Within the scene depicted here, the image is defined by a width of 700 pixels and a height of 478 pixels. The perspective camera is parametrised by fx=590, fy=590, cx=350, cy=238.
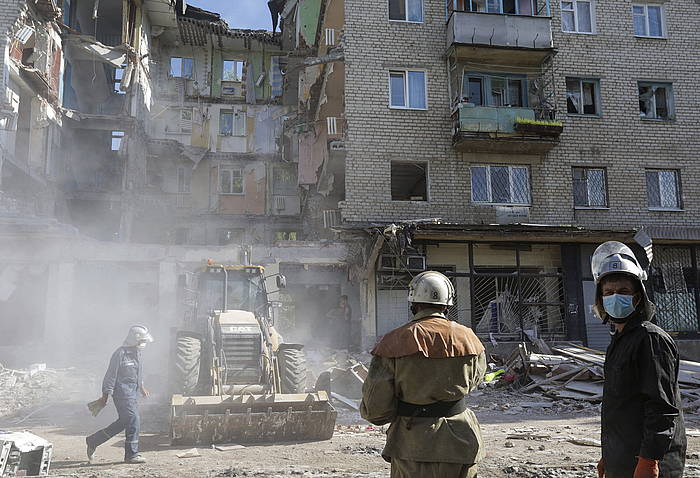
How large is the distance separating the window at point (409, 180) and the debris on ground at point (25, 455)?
13.7 m

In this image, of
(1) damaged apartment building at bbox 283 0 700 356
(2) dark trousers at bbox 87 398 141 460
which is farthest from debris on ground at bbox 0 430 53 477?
(1) damaged apartment building at bbox 283 0 700 356

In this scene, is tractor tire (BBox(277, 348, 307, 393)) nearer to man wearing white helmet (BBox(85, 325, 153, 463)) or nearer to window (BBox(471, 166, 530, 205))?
man wearing white helmet (BBox(85, 325, 153, 463))

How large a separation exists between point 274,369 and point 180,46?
2671 centimetres

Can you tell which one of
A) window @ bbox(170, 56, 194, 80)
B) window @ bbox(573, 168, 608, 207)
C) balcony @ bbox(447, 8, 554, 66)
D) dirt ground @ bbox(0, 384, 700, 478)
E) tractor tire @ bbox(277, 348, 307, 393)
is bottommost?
dirt ground @ bbox(0, 384, 700, 478)

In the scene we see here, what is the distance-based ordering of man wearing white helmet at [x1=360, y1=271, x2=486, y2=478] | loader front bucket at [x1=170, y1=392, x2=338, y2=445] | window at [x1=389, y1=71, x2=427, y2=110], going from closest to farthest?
man wearing white helmet at [x1=360, y1=271, x2=486, y2=478] → loader front bucket at [x1=170, y1=392, x2=338, y2=445] → window at [x1=389, y1=71, x2=427, y2=110]

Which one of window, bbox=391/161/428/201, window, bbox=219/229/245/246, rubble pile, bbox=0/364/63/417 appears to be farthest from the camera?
window, bbox=219/229/245/246

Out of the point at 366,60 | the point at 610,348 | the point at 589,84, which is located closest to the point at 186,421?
the point at 610,348

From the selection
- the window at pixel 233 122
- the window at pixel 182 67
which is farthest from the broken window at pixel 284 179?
the window at pixel 182 67

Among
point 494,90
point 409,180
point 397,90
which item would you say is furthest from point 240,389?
point 494,90

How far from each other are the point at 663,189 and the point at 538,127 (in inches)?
199

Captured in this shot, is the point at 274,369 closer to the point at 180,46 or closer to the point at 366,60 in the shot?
the point at 366,60

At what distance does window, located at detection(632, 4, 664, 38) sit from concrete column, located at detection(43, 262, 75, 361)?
2003cm

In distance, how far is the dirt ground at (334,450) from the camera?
6535 millimetres

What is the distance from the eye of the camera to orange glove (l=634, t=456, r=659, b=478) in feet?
8.61
